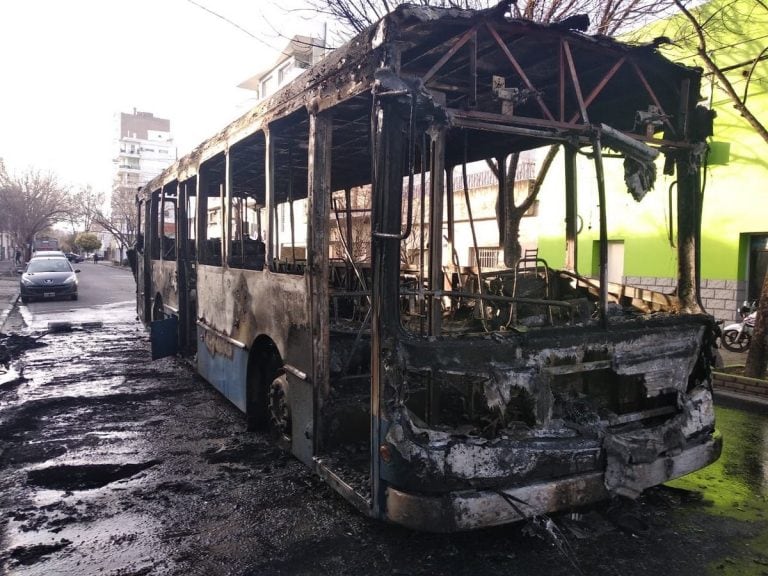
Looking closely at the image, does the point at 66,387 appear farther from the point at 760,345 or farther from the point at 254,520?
the point at 760,345

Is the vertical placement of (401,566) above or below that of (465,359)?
below

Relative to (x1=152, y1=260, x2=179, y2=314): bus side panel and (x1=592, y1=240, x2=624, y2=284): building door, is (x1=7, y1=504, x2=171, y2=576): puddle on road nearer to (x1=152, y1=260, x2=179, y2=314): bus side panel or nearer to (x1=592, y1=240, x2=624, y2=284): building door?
(x1=152, y1=260, x2=179, y2=314): bus side panel

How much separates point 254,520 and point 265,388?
176cm

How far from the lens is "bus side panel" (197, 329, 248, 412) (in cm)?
562

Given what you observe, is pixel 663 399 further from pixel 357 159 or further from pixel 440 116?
pixel 357 159

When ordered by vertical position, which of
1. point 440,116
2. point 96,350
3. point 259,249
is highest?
point 440,116

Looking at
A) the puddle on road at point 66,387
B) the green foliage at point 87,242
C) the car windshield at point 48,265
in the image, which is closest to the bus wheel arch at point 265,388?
the puddle on road at point 66,387

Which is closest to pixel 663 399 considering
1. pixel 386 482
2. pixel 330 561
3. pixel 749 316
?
pixel 386 482

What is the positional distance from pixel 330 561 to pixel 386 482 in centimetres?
58

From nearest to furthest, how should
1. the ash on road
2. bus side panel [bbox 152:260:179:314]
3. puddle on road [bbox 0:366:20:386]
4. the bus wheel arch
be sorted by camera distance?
Answer: the ash on road
the bus wheel arch
puddle on road [bbox 0:366:20:386]
bus side panel [bbox 152:260:179:314]

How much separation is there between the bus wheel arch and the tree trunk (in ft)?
21.0

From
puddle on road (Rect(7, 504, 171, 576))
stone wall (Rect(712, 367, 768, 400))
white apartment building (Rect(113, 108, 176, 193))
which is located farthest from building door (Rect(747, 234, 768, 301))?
white apartment building (Rect(113, 108, 176, 193))

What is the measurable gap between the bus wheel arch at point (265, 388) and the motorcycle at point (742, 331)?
8326 millimetres

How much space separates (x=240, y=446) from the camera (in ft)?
17.5
